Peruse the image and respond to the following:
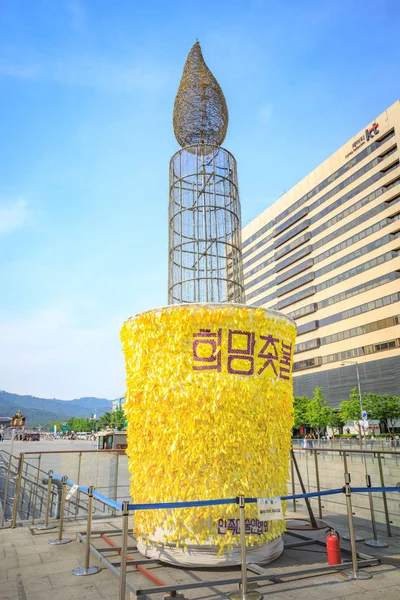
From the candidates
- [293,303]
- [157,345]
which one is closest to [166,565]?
[157,345]

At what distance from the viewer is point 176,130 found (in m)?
9.48

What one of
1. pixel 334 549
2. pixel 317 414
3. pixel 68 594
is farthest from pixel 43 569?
pixel 317 414

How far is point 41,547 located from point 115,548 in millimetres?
1576

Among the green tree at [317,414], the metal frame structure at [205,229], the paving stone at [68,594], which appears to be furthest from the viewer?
the green tree at [317,414]

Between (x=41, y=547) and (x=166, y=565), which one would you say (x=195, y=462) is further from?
(x=41, y=547)

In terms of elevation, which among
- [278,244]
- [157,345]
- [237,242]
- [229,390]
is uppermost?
[278,244]

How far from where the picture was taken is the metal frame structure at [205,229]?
8453 millimetres

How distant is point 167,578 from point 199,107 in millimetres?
8893

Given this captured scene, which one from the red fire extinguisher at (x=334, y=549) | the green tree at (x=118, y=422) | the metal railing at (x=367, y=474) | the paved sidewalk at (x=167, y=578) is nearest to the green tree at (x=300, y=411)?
the metal railing at (x=367, y=474)

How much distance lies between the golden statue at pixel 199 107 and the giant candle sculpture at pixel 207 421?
4348 millimetres

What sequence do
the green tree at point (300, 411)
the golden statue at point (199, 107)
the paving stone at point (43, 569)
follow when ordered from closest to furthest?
the paving stone at point (43, 569), the golden statue at point (199, 107), the green tree at point (300, 411)

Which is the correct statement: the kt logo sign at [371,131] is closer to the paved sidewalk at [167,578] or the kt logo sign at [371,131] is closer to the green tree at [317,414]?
the green tree at [317,414]

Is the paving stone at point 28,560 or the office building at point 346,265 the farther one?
the office building at point 346,265

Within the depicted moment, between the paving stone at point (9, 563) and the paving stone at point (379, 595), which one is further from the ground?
the paving stone at point (379, 595)
